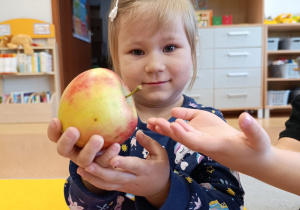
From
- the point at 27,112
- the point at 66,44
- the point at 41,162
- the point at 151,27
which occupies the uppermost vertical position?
the point at 66,44

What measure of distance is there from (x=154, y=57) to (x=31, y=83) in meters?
2.60

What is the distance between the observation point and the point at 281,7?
9.43 ft

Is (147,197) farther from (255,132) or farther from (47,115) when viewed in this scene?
(47,115)

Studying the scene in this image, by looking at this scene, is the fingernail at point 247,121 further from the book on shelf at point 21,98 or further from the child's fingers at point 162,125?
the book on shelf at point 21,98

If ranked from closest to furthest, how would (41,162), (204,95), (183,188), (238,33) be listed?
(183,188) → (41,162) → (238,33) → (204,95)

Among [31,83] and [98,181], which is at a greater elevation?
[31,83]

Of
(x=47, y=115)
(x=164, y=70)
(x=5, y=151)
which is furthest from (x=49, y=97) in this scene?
(x=164, y=70)

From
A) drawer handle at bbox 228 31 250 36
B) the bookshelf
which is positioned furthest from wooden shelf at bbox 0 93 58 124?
drawer handle at bbox 228 31 250 36

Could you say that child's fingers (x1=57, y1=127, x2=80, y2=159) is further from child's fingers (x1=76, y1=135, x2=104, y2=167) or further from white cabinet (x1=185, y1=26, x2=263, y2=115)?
white cabinet (x1=185, y1=26, x2=263, y2=115)

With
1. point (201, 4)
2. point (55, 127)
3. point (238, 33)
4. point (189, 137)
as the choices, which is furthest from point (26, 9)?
point (189, 137)

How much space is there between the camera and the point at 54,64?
2.80 m

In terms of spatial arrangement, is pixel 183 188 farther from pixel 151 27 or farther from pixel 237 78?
pixel 237 78

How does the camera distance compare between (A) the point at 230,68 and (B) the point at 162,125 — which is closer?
(B) the point at 162,125

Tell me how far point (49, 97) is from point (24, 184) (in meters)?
1.93
